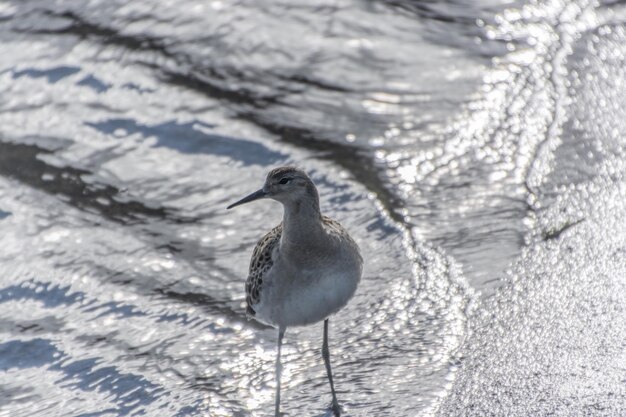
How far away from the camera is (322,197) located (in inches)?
344

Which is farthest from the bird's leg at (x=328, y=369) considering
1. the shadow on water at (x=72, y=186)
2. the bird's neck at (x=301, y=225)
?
the shadow on water at (x=72, y=186)

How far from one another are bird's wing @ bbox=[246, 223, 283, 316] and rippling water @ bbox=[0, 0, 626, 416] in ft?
1.78

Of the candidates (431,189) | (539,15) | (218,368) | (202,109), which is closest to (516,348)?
(218,368)

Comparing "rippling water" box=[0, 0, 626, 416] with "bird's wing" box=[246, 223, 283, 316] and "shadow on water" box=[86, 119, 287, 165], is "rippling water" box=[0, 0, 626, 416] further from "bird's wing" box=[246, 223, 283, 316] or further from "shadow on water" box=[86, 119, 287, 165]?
"bird's wing" box=[246, 223, 283, 316]

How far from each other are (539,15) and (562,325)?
5.59 m

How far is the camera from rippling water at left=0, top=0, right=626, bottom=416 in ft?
21.7

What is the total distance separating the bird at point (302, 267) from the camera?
6.27m

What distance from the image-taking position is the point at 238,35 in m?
11.5

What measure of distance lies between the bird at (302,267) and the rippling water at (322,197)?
542mm

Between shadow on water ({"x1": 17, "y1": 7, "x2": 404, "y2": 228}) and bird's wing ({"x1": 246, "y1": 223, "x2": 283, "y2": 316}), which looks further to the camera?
shadow on water ({"x1": 17, "y1": 7, "x2": 404, "y2": 228})

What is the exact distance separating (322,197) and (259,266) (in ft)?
7.27

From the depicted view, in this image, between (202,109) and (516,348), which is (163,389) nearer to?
(516,348)

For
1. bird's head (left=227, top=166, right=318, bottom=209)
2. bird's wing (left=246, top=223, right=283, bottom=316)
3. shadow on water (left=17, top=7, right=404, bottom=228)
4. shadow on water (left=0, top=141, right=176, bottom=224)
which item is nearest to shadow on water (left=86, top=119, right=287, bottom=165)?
shadow on water (left=17, top=7, right=404, bottom=228)

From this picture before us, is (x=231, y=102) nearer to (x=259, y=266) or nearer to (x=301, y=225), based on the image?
(x=259, y=266)
